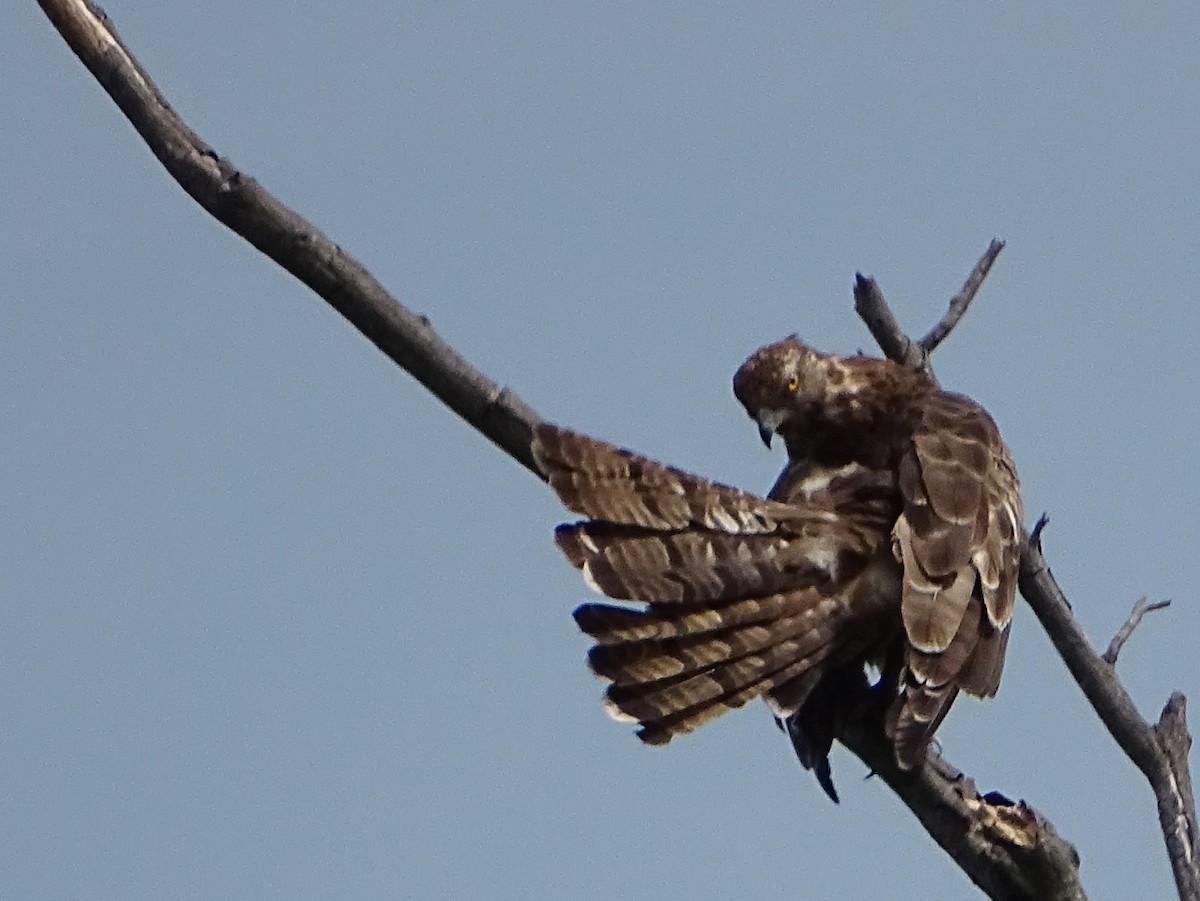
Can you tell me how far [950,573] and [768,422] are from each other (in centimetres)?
179

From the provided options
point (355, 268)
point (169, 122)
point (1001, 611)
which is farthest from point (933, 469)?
point (169, 122)

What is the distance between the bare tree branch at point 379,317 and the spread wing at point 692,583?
10.2 inches

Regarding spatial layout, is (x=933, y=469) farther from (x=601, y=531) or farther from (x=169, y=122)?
(x=169, y=122)

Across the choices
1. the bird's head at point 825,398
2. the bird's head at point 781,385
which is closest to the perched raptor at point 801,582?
the bird's head at point 825,398

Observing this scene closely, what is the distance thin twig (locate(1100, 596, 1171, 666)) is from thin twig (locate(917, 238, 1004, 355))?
1.04 meters

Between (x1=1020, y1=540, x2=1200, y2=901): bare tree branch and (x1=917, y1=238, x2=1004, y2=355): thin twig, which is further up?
(x1=917, y1=238, x2=1004, y2=355): thin twig

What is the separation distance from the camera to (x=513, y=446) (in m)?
4.33

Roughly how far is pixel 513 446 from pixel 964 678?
166 cm

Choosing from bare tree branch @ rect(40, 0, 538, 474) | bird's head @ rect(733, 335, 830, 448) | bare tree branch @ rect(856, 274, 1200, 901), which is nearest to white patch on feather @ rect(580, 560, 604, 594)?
bare tree branch @ rect(40, 0, 538, 474)

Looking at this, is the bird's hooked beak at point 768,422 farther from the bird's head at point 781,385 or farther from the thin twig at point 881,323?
the thin twig at point 881,323

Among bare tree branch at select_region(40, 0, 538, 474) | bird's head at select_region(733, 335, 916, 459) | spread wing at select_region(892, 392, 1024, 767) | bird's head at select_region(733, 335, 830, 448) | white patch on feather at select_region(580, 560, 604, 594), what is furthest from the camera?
bird's head at select_region(733, 335, 830, 448)

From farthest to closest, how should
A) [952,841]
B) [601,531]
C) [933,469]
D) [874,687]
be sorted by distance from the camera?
[933,469], [874,687], [601,531], [952,841]

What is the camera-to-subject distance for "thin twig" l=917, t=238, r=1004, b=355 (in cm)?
564

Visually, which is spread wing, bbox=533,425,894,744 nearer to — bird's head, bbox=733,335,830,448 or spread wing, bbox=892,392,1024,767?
spread wing, bbox=892,392,1024,767
